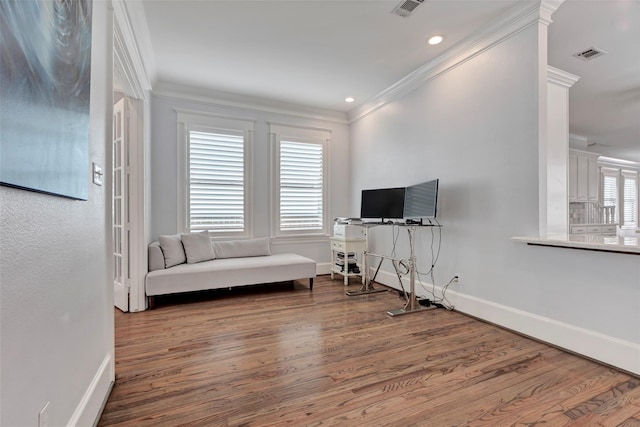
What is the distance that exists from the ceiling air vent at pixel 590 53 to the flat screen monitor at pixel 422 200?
216 centimetres

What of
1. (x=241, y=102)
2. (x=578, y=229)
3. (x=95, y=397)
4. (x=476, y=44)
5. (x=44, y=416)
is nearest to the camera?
(x=44, y=416)

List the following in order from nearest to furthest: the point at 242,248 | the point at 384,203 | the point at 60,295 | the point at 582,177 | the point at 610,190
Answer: the point at 60,295
the point at 384,203
the point at 242,248
the point at 582,177
the point at 610,190

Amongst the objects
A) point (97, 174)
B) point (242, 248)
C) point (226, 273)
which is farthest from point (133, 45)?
point (242, 248)

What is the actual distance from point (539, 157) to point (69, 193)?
3.27m

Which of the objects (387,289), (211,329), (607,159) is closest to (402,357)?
(211,329)

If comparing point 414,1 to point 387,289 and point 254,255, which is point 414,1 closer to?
point 387,289

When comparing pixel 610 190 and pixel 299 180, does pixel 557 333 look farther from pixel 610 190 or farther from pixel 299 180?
pixel 610 190

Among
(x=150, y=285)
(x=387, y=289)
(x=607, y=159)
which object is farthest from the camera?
(x=607, y=159)

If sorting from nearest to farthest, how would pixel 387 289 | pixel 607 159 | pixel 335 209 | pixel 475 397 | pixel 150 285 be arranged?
pixel 475 397 < pixel 150 285 < pixel 387 289 < pixel 335 209 < pixel 607 159

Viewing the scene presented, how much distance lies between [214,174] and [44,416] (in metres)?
3.79

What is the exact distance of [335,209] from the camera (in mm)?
5461

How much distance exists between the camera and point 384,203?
4074mm

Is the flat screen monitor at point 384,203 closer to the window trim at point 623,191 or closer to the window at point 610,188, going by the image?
the window at point 610,188

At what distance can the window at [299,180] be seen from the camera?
5.02 m
